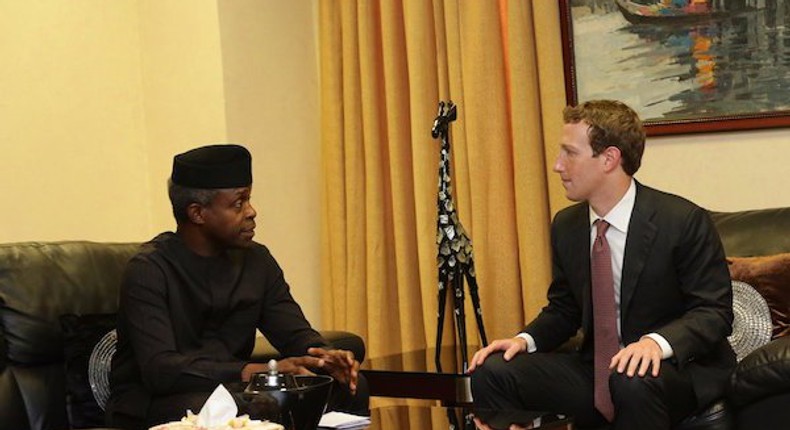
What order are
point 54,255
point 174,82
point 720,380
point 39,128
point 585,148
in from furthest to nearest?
point 174,82 → point 39,128 → point 54,255 → point 585,148 → point 720,380

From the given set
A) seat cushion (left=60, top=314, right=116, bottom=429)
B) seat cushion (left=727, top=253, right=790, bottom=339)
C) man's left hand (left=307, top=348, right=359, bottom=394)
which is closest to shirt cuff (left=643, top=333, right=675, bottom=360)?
seat cushion (left=727, top=253, right=790, bottom=339)

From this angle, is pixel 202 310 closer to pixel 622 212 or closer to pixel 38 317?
pixel 38 317

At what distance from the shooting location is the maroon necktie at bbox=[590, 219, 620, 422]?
3.29m

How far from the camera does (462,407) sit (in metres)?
3.59

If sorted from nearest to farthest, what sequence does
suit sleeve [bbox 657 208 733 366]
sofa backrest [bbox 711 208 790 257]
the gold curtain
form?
1. suit sleeve [bbox 657 208 733 366]
2. sofa backrest [bbox 711 208 790 257]
3. the gold curtain

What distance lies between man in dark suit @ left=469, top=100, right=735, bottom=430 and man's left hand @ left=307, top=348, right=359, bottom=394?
428 mm

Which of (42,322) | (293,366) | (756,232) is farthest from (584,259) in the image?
(42,322)

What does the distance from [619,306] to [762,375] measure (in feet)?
1.40

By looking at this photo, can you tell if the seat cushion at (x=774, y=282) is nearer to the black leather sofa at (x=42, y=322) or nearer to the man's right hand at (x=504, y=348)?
the man's right hand at (x=504, y=348)

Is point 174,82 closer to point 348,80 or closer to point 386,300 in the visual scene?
point 348,80

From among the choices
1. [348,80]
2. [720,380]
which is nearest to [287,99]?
[348,80]

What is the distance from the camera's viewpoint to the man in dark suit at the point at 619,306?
3.15m

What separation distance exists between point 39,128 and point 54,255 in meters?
→ 1.08

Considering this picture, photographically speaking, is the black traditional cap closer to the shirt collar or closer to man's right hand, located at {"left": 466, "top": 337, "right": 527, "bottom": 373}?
man's right hand, located at {"left": 466, "top": 337, "right": 527, "bottom": 373}
